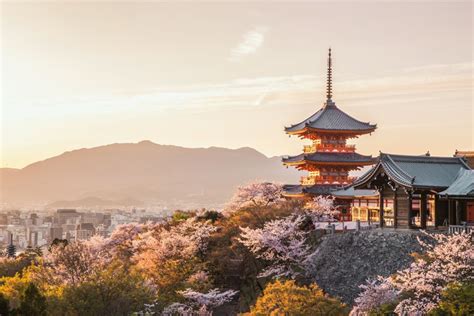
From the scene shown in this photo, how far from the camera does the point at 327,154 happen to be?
48719mm

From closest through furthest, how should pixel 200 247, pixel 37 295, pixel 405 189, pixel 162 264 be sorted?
pixel 37 295, pixel 405 189, pixel 162 264, pixel 200 247

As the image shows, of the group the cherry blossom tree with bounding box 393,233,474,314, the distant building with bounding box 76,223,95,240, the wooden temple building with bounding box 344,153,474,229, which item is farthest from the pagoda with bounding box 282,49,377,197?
the distant building with bounding box 76,223,95,240

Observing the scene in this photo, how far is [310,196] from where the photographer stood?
4781 cm

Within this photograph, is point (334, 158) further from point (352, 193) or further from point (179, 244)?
point (179, 244)

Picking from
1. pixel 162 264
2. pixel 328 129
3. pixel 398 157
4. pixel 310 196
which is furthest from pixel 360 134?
pixel 162 264

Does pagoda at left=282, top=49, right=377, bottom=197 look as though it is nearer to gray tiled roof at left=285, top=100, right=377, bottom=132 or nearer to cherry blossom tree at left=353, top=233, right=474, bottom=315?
gray tiled roof at left=285, top=100, right=377, bottom=132

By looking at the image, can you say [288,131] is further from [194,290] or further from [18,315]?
[18,315]

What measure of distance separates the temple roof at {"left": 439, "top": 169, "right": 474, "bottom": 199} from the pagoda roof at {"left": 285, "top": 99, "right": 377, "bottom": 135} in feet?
52.4

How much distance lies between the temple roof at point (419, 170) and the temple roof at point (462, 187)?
1.82 ft

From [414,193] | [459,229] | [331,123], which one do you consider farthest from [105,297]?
[331,123]

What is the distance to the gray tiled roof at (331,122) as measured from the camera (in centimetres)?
4891

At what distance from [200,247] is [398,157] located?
13.1m

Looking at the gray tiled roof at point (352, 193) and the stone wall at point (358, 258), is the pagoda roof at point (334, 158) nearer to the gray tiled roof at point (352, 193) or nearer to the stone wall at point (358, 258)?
the gray tiled roof at point (352, 193)

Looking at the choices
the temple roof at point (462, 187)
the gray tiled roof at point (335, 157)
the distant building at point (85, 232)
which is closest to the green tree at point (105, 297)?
the temple roof at point (462, 187)
